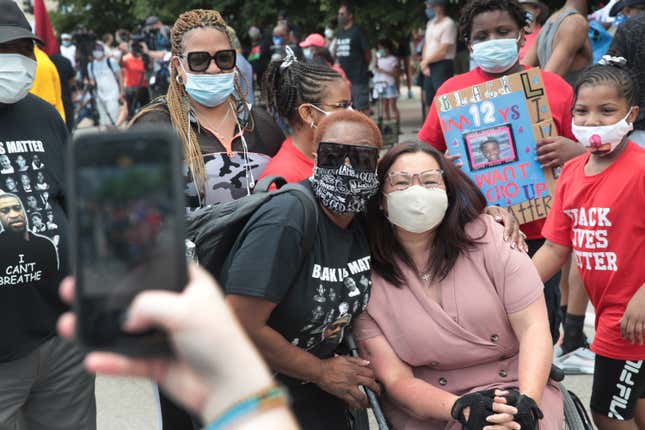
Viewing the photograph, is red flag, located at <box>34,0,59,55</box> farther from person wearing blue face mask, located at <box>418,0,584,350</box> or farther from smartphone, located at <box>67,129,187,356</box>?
smartphone, located at <box>67,129,187,356</box>

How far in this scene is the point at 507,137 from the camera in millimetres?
3645

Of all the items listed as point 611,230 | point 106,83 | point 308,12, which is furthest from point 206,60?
point 308,12

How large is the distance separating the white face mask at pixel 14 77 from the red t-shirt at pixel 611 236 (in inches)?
78.5

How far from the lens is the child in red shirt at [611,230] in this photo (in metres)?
2.95

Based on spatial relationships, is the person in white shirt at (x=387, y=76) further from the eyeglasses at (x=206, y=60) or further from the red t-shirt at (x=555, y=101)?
the eyeglasses at (x=206, y=60)

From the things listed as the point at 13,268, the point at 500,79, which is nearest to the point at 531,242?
the point at 500,79

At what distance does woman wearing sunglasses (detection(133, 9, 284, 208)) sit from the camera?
3082 millimetres

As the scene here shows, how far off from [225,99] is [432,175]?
98cm

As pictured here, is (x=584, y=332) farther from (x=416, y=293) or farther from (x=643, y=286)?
(x=416, y=293)

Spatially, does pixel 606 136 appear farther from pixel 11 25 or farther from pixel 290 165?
pixel 11 25

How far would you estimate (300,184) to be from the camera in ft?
8.84

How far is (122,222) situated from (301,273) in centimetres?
158

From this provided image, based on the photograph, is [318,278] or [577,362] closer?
[318,278]

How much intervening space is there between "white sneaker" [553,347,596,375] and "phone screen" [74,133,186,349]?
3979 mm
